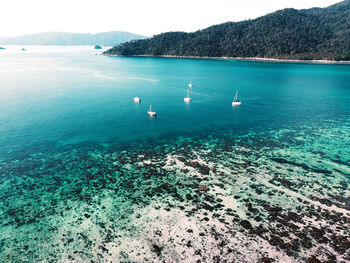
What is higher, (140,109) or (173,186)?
(140,109)

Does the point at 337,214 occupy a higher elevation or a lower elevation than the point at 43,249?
A: higher

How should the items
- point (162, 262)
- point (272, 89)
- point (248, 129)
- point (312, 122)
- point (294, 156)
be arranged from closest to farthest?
point (162, 262), point (294, 156), point (248, 129), point (312, 122), point (272, 89)

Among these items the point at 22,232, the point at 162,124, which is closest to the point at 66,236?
the point at 22,232

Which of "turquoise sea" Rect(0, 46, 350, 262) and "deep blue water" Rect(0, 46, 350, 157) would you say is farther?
"deep blue water" Rect(0, 46, 350, 157)

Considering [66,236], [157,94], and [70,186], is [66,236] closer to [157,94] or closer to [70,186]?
[70,186]

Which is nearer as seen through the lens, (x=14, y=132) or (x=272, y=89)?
(x=14, y=132)

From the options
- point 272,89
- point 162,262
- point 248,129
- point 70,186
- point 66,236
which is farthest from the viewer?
point 272,89

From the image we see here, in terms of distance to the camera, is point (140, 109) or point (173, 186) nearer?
point (173, 186)

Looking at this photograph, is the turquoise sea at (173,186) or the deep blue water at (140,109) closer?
the turquoise sea at (173,186)
